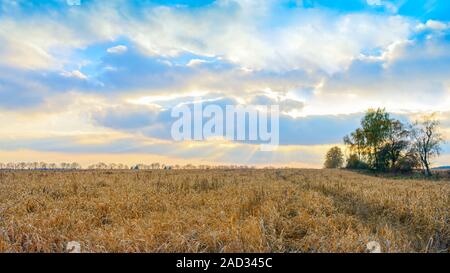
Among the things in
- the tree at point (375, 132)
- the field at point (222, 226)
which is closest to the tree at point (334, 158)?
the tree at point (375, 132)

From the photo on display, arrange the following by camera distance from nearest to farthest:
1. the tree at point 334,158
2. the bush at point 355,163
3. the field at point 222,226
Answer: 1. the field at point 222,226
2. the bush at point 355,163
3. the tree at point 334,158

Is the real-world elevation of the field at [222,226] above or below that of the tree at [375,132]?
below

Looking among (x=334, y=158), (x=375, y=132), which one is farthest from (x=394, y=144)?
(x=334, y=158)

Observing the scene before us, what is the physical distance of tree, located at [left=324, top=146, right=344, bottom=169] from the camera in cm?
9374

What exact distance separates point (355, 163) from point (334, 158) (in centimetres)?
3350

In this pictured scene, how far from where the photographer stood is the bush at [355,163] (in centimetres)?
5936

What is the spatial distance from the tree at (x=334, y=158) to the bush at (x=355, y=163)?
2947 centimetres

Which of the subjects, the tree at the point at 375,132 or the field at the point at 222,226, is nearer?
the field at the point at 222,226

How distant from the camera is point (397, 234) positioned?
591 cm

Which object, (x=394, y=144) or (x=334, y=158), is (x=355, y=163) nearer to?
(x=394, y=144)

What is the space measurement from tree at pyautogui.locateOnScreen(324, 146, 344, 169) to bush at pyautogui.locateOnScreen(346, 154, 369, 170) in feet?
96.7

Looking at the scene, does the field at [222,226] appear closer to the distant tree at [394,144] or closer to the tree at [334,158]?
the distant tree at [394,144]

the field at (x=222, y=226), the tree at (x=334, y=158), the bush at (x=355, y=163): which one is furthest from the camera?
the tree at (x=334, y=158)

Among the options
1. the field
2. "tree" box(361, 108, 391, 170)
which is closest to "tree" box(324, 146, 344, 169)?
"tree" box(361, 108, 391, 170)
